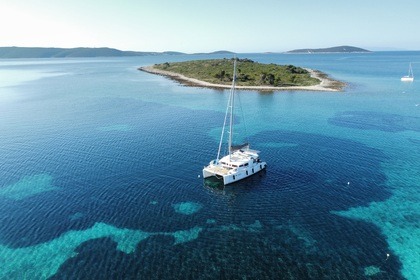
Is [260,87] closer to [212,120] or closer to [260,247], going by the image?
[212,120]

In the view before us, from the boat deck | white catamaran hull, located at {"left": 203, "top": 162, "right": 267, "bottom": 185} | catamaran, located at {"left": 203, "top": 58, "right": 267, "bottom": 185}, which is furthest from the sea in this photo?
the boat deck

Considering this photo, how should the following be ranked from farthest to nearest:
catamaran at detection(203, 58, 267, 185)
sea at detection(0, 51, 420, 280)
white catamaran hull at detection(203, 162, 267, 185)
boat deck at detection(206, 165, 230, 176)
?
1. catamaran at detection(203, 58, 267, 185)
2. boat deck at detection(206, 165, 230, 176)
3. white catamaran hull at detection(203, 162, 267, 185)
4. sea at detection(0, 51, 420, 280)

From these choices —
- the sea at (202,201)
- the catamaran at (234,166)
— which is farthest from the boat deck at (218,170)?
the sea at (202,201)

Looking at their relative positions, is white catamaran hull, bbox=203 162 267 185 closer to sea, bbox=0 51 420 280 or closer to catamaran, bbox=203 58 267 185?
catamaran, bbox=203 58 267 185

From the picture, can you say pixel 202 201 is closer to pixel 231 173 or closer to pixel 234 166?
pixel 231 173

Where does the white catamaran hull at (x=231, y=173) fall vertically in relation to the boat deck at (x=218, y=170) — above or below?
below

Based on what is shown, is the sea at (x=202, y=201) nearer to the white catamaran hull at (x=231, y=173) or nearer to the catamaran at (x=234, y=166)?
the white catamaran hull at (x=231, y=173)

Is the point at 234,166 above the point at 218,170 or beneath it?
above

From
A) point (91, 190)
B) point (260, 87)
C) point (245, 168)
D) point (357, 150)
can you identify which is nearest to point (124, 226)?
point (91, 190)

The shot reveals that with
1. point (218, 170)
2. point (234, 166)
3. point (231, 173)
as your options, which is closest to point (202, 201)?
point (218, 170)
